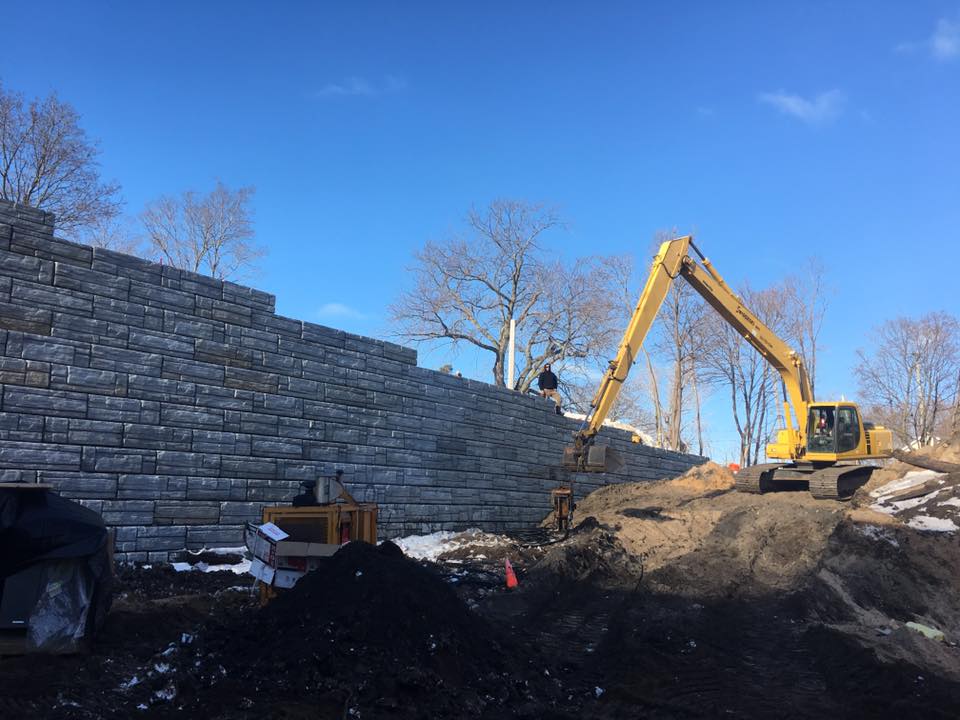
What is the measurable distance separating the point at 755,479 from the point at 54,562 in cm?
1593

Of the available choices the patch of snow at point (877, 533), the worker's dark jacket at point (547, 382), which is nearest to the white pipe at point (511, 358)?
the worker's dark jacket at point (547, 382)

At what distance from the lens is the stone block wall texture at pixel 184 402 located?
8195 millimetres

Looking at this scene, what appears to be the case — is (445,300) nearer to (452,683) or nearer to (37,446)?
(37,446)

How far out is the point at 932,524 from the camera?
12.8m

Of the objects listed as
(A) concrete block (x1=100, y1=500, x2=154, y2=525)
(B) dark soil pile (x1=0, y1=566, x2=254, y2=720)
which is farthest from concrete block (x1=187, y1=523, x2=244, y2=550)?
(B) dark soil pile (x1=0, y1=566, x2=254, y2=720)

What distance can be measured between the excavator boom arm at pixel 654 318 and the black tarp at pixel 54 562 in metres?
10.2

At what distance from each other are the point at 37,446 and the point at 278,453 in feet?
10.9

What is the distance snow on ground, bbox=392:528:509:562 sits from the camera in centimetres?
1231

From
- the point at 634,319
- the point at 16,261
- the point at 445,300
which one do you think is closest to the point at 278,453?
the point at 16,261

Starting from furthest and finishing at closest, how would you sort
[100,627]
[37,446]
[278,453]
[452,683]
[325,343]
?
[325,343] → [278,453] → [37,446] → [100,627] → [452,683]

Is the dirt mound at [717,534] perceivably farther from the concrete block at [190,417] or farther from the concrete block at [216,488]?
the concrete block at [190,417]

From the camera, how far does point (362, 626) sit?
539cm

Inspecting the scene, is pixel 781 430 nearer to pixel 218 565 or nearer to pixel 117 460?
pixel 218 565

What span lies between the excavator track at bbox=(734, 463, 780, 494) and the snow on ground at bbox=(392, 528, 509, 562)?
23.8 feet
